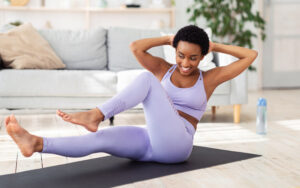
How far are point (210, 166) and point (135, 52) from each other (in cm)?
64

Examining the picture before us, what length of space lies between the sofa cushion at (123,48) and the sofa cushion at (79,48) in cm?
8

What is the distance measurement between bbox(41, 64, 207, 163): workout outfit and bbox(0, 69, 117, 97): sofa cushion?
1.49 meters

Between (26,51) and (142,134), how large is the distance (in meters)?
2.15

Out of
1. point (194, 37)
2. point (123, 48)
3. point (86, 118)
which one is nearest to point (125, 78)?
point (123, 48)

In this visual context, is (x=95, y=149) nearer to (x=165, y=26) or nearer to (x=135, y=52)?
(x=135, y=52)

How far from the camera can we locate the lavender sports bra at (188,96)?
207 centimetres

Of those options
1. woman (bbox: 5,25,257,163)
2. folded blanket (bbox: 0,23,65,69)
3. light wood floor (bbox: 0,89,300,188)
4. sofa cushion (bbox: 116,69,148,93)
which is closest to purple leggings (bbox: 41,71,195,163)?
woman (bbox: 5,25,257,163)

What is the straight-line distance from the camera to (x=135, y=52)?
7.00 feet

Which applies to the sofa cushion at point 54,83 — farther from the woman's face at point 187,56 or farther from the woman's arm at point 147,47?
the woman's face at point 187,56

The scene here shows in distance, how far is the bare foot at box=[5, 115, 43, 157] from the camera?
1.75 m

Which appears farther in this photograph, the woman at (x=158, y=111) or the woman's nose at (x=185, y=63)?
the woman's nose at (x=185, y=63)

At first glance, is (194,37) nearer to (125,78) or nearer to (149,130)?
(149,130)

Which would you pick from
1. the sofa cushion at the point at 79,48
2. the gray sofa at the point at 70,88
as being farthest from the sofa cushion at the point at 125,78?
the sofa cushion at the point at 79,48

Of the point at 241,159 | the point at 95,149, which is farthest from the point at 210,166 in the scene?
the point at 95,149
